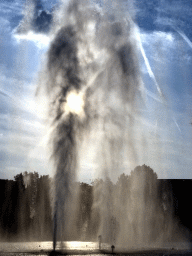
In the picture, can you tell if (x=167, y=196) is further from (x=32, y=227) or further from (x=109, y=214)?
(x=109, y=214)

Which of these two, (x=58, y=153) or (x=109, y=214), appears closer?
(x=58, y=153)

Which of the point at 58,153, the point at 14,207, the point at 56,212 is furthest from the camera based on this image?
the point at 14,207

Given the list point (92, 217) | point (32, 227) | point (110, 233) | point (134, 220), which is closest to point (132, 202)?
point (134, 220)

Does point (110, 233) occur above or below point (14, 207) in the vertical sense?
below

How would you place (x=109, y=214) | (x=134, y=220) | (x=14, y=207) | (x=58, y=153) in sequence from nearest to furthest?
(x=58, y=153)
(x=109, y=214)
(x=134, y=220)
(x=14, y=207)

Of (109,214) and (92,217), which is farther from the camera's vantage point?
(92,217)

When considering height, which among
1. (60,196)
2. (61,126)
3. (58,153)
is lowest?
(60,196)

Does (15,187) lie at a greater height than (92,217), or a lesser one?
greater

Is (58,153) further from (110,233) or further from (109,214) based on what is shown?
(110,233)

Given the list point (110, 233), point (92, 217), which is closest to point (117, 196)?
point (110, 233)
